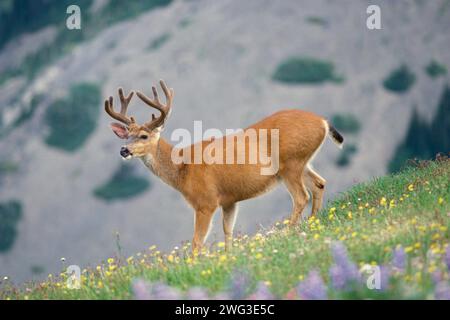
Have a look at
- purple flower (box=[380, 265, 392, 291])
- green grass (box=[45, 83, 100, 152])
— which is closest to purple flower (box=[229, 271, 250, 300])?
purple flower (box=[380, 265, 392, 291])

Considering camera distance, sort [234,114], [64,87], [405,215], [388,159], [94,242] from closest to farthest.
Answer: [405,215] → [94,242] → [388,159] → [234,114] → [64,87]

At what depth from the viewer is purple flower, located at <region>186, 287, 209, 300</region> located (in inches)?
313

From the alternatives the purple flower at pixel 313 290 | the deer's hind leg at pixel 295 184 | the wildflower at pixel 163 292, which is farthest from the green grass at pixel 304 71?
the purple flower at pixel 313 290

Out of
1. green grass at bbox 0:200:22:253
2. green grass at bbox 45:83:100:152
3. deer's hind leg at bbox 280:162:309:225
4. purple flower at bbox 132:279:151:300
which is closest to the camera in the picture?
purple flower at bbox 132:279:151:300

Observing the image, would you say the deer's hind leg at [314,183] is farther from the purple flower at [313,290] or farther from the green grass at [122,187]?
the green grass at [122,187]

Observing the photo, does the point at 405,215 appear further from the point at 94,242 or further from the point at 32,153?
the point at 32,153

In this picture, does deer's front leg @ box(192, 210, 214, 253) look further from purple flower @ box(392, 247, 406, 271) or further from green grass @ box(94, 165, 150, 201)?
green grass @ box(94, 165, 150, 201)

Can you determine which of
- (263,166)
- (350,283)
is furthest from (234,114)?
(350,283)

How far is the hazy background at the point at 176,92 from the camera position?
6278 cm

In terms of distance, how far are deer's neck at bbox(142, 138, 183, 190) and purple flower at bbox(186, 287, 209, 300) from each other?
4.25m

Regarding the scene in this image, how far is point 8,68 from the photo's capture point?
86938mm
